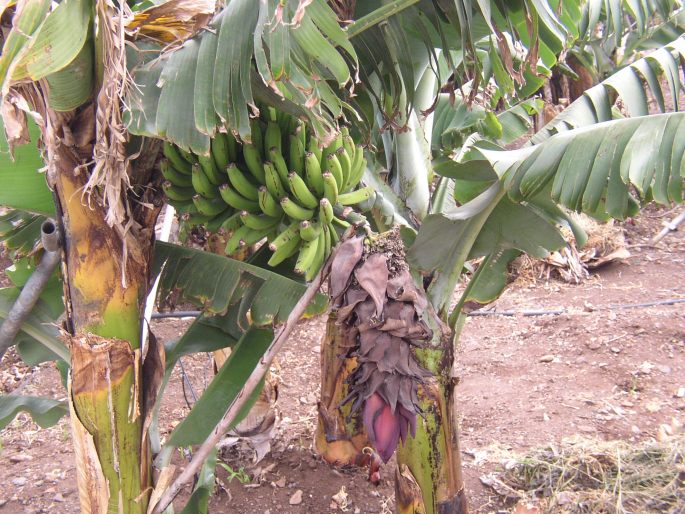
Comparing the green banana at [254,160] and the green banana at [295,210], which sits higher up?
the green banana at [254,160]

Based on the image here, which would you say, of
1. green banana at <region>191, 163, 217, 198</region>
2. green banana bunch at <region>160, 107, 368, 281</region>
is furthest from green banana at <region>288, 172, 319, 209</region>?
green banana at <region>191, 163, 217, 198</region>

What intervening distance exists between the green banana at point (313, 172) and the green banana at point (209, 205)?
0.26 meters

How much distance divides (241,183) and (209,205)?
0.14 meters

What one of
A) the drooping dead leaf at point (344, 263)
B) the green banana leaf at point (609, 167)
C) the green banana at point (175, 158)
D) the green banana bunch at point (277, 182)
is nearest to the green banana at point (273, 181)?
the green banana bunch at point (277, 182)

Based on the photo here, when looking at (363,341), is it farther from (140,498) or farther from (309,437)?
(309,437)

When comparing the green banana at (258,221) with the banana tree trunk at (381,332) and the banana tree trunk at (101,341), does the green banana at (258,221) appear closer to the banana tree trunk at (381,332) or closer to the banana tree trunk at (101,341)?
the banana tree trunk at (101,341)

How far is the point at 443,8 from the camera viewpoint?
4.36 feet

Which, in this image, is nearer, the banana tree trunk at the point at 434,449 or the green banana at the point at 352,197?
the green banana at the point at 352,197

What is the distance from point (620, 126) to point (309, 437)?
201cm

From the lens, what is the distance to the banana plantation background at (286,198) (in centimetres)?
A: 100

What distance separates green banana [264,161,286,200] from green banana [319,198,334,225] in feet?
0.32

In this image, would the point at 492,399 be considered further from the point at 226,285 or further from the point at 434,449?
the point at 226,285

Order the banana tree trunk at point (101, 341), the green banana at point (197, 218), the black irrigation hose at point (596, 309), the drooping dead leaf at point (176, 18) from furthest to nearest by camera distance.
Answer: the black irrigation hose at point (596, 309) < the green banana at point (197, 218) < the banana tree trunk at point (101, 341) < the drooping dead leaf at point (176, 18)

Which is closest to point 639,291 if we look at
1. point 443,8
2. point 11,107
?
point 443,8
